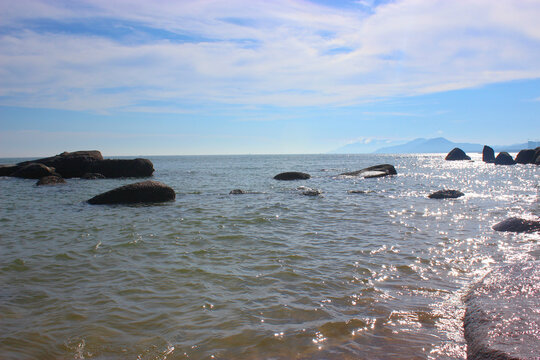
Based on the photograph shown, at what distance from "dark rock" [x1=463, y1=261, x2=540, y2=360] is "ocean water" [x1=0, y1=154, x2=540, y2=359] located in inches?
9.1

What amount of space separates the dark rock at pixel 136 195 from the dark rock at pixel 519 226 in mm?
13041

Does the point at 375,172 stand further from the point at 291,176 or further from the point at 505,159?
the point at 505,159

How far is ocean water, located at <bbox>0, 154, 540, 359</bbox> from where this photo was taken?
3.85 meters

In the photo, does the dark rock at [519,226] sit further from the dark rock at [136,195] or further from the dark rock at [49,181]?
the dark rock at [49,181]

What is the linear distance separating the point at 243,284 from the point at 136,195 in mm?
11207

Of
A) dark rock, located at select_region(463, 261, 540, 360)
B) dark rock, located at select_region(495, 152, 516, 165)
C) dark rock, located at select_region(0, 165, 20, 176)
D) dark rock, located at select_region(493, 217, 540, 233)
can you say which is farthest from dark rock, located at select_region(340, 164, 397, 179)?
dark rock, located at select_region(495, 152, 516, 165)

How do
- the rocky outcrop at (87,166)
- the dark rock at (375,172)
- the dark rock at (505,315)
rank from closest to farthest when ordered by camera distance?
1. the dark rock at (505,315)
2. the dark rock at (375,172)
3. the rocky outcrop at (87,166)

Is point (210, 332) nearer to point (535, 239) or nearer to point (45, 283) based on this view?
point (45, 283)

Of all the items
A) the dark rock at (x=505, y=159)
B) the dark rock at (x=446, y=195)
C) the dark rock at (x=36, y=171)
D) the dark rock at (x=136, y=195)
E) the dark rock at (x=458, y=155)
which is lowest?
the dark rock at (x=446, y=195)

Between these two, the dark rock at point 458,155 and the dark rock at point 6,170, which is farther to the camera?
the dark rock at point 458,155

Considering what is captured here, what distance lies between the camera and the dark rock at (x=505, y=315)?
3320 millimetres

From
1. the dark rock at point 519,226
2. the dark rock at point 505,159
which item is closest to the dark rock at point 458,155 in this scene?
the dark rock at point 505,159

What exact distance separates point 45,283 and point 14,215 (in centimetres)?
837

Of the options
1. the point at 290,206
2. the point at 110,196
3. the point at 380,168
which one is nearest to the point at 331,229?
the point at 290,206
